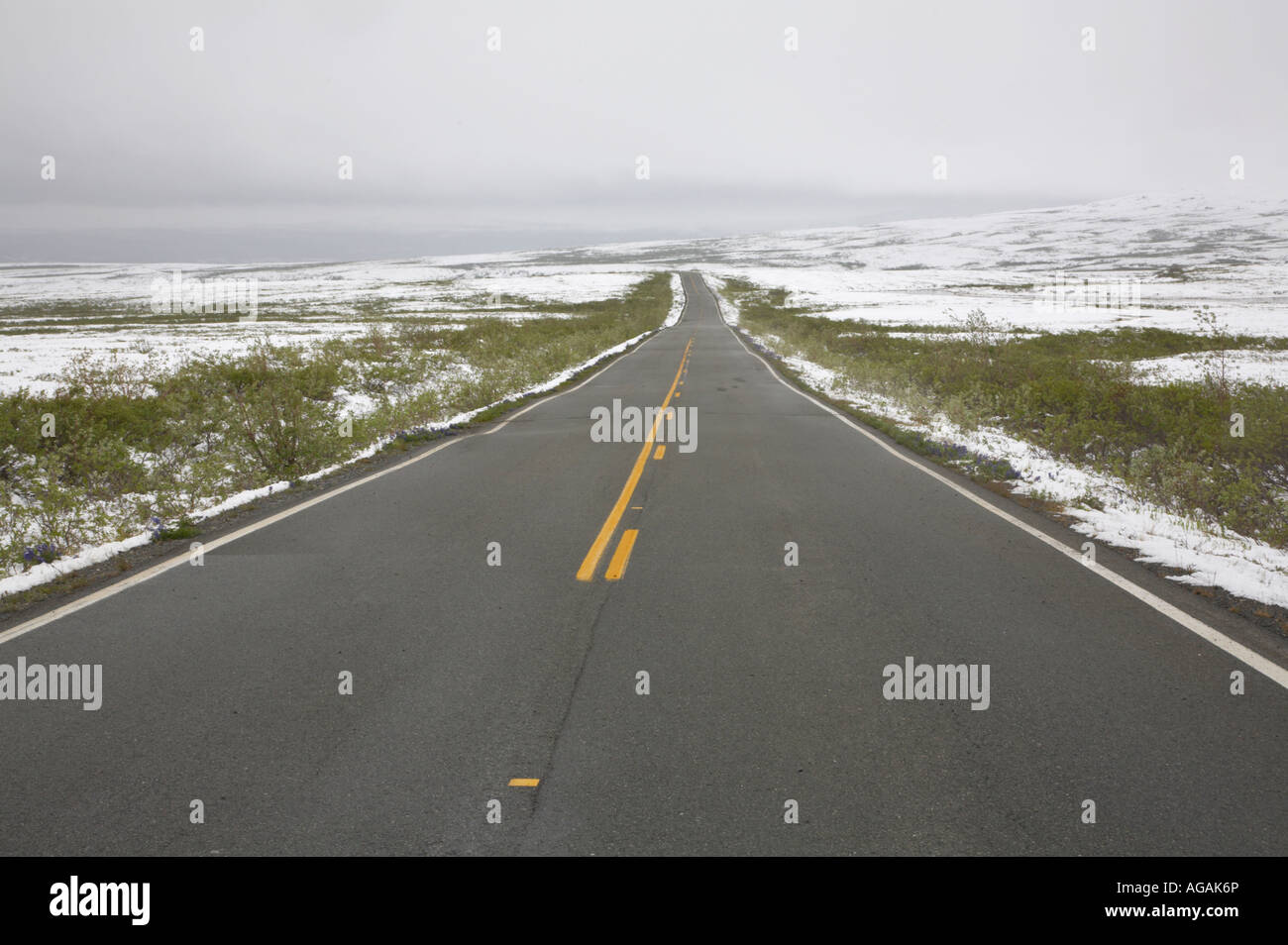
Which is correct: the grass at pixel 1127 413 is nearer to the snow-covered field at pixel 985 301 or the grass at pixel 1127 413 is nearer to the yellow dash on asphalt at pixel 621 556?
the snow-covered field at pixel 985 301

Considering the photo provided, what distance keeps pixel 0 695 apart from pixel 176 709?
1153 millimetres

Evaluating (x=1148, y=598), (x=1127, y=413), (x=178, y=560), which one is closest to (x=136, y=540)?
(x=178, y=560)

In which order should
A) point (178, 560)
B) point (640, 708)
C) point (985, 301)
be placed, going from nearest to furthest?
point (640, 708) → point (178, 560) → point (985, 301)

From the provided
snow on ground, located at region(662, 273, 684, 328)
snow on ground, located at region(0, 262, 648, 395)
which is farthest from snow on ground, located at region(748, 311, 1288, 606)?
snow on ground, located at region(662, 273, 684, 328)

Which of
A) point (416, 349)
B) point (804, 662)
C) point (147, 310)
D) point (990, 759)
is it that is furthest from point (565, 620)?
point (147, 310)

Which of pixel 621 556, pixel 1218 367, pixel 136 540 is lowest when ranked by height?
pixel 621 556

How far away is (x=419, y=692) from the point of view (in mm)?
4414

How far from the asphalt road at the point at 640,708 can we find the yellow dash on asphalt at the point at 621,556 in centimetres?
10

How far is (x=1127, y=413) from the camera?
1541 centimetres

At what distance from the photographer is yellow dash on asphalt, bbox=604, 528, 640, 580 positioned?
21.3ft

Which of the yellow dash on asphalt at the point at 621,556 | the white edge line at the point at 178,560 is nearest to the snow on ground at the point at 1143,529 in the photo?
the yellow dash on asphalt at the point at 621,556

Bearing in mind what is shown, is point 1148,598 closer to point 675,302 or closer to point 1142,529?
point 1142,529

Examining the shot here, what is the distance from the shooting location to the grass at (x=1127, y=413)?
1080 centimetres

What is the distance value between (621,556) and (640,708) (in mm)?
2843
